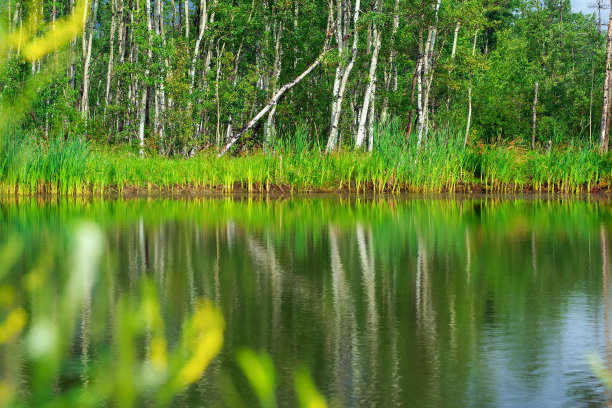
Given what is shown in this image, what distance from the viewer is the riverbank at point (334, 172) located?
23109 millimetres

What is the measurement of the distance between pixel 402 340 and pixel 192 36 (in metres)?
34.1

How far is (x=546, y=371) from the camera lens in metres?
5.20

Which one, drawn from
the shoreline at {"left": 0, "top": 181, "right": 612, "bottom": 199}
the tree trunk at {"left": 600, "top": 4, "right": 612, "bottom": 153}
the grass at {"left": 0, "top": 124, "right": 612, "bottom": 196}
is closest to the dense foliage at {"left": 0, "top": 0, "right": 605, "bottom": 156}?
the grass at {"left": 0, "top": 124, "right": 612, "bottom": 196}

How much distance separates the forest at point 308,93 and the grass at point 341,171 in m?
0.08

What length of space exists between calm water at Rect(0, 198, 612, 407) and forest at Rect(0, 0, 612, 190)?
2.79 m

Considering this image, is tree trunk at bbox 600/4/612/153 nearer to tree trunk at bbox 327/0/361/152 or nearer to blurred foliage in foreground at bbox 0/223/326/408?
tree trunk at bbox 327/0/361/152

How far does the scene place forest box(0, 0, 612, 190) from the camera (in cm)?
2400

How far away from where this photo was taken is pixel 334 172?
24297 mm

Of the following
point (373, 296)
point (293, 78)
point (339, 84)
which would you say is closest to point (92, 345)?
point (373, 296)

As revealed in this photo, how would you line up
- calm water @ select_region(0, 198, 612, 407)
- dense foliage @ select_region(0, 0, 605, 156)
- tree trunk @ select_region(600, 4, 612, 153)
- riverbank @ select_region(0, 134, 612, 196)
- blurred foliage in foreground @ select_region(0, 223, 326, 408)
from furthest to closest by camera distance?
1. tree trunk @ select_region(600, 4, 612, 153)
2. dense foliage @ select_region(0, 0, 605, 156)
3. riverbank @ select_region(0, 134, 612, 196)
4. calm water @ select_region(0, 198, 612, 407)
5. blurred foliage in foreground @ select_region(0, 223, 326, 408)

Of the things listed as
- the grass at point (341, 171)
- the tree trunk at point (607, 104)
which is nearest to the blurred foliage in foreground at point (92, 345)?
the grass at point (341, 171)

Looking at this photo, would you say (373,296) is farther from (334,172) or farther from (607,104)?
(607,104)

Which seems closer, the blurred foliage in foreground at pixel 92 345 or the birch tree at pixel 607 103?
the blurred foliage in foreground at pixel 92 345

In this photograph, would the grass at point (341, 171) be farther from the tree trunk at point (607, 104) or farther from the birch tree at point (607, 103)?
the birch tree at point (607, 103)
